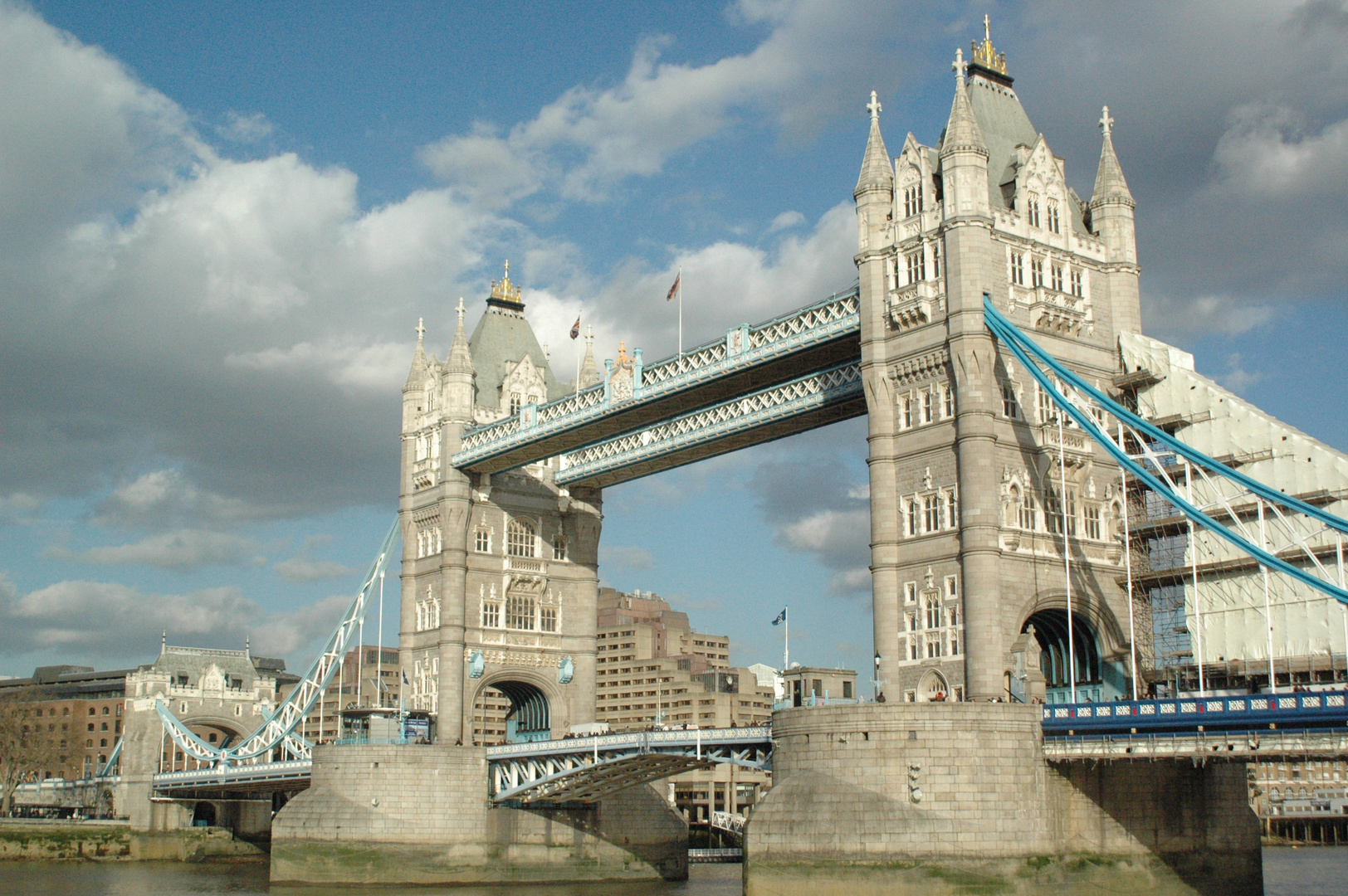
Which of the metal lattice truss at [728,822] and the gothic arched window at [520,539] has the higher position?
the gothic arched window at [520,539]

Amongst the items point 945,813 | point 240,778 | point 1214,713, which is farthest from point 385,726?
point 1214,713

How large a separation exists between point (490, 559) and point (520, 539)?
2.47 m

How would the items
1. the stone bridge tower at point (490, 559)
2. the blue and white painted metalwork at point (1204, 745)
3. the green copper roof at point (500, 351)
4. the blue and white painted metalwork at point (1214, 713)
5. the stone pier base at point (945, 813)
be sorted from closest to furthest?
1. the blue and white painted metalwork at point (1214, 713)
2. the blue and white painted metalwork at point (1204, 745)
3. the stone pier base at point (945, 813)
4. the stone bridge tower at point (490, 559)
5. the green copper roof at point (500, 351)

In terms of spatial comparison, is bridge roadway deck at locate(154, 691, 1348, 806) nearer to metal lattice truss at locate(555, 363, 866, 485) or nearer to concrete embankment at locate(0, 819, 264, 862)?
metal lattice truss at locate(555, 363, 866, 485)

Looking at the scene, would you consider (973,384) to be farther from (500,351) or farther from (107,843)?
(107,843)

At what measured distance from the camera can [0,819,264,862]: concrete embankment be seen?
318 feet

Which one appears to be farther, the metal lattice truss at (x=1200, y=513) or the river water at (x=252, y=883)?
the river water at (x=252, y=883)

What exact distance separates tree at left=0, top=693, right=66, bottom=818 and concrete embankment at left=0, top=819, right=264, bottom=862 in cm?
1363

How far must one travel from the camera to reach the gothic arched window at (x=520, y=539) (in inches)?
3231

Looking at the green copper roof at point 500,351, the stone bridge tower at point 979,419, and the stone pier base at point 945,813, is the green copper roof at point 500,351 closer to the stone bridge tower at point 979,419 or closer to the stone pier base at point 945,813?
the stone bridge tower at point 979,419

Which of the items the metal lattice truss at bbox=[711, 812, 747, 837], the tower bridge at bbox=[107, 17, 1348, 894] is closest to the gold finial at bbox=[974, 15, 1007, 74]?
the tower bridge at bbox=[107, 17, 1348, 894]

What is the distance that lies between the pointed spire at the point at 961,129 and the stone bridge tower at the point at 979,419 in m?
0.07

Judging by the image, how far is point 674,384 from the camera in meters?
67.9

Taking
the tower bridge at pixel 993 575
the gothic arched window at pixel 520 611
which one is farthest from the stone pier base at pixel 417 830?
the gothic arched window at pixel 520 611
